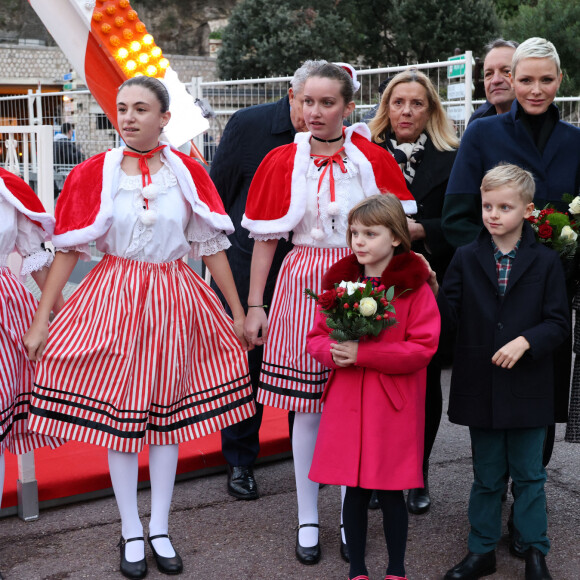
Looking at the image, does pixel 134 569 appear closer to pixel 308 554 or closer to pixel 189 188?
pixel 308 554

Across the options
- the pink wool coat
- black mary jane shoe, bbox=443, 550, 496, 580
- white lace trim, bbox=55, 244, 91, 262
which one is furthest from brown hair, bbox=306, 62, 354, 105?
black mary jane shoe, bbox=443, 550, 496, 580

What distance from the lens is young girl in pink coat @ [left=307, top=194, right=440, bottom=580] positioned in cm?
294

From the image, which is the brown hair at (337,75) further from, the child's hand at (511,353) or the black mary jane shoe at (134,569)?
the black mary jane shoe at (134,569)

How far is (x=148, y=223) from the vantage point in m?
3.15

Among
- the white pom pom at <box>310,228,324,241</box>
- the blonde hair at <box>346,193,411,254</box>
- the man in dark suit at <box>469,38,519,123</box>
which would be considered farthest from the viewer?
the man in dark suit at <box>469,38,519,123</box>

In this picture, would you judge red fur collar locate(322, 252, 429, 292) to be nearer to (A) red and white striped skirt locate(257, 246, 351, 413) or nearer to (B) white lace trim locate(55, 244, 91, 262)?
(A) red and white striped skirt locate(257, 246, 351, 413)

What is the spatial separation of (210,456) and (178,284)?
1.35m

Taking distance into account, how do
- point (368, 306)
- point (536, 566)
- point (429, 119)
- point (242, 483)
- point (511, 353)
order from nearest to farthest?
point (368, 306)
point (511, 353)
point (536, 566)
point (429, 119)
point (242, 483)

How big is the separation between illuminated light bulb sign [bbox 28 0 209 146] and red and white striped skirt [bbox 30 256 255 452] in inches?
37.1

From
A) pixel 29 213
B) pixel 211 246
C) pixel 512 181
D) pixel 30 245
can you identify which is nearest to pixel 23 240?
pixel 30 245

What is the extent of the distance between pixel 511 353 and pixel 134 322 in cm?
138

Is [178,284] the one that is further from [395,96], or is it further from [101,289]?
[395,96]

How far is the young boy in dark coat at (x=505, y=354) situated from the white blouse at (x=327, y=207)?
473 millimetres

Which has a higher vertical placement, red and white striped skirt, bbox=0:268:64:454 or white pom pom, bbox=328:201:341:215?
white pom pom, bbox=328:201:341:215
